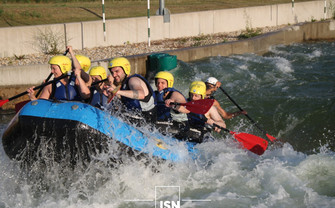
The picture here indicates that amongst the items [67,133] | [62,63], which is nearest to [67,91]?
[62,63]

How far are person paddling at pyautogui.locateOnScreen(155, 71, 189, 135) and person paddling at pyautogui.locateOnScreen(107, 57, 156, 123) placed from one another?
26 cm

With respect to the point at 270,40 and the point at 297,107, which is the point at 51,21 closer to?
the point at 270,40

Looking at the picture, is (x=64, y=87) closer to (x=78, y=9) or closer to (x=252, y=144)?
(x=252, y=144)

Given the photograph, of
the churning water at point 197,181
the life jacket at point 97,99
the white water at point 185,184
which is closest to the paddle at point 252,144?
the churning water at point 197,181

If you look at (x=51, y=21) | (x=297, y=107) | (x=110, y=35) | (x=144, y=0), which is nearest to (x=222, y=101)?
(x=297, y=107)

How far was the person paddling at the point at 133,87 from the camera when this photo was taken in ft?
23.8

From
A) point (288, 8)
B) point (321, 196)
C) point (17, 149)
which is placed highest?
point (288, 8)

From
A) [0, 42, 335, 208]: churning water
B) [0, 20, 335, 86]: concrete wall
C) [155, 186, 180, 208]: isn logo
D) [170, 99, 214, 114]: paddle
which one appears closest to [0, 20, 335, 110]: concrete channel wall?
[0, 20, 335, 86]: concrete wall

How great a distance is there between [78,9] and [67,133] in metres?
17.1

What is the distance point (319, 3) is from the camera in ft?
76.2

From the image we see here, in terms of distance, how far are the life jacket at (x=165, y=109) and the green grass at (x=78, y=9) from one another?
12.9 metres

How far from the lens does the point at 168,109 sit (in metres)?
7.96

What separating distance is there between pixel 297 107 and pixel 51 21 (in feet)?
38.8

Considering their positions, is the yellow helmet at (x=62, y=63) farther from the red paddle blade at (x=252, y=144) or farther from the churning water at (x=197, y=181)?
the red paddle blade at (x=252, y=144)
